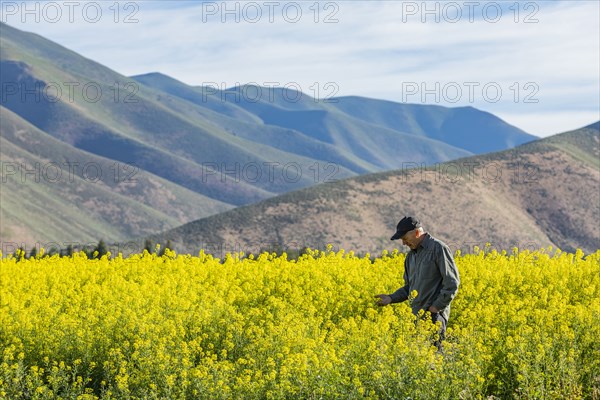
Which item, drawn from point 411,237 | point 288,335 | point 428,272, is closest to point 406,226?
point 411,237

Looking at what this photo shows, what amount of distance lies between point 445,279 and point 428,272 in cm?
26

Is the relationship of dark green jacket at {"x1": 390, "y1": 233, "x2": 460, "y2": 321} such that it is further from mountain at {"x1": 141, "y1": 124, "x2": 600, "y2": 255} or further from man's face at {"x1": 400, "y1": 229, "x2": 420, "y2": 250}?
mountain at {"x1": 141, "y1": 124, "x2": 600, "y2": 255}

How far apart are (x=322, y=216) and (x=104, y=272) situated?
7469cm

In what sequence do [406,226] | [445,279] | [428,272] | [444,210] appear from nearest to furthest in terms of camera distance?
1. [406,226]
2. [445,279]
3. [428,272]
4. [444,210]

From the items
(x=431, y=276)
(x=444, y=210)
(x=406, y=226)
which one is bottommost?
(x=444, y=210)

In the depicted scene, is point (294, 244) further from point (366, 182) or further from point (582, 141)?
point (582, 141)

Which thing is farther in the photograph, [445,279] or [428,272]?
[428,272]

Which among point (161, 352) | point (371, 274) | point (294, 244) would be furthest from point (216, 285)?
point (294, 244)

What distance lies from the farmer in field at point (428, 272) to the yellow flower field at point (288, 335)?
0.92ft

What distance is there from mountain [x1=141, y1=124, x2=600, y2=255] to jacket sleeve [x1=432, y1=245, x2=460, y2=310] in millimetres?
67046

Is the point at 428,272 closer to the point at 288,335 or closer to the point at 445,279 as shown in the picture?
the point at 445,279

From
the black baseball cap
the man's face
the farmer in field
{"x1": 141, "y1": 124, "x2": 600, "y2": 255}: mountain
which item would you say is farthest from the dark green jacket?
{"x1": 141, "y1": 124, "x2": 600, "y2": 255}: mountain

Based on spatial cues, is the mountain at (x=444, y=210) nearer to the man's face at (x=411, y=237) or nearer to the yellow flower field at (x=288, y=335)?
the yellow flower field at (x=288, y=335)

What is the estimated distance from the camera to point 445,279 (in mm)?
10820
